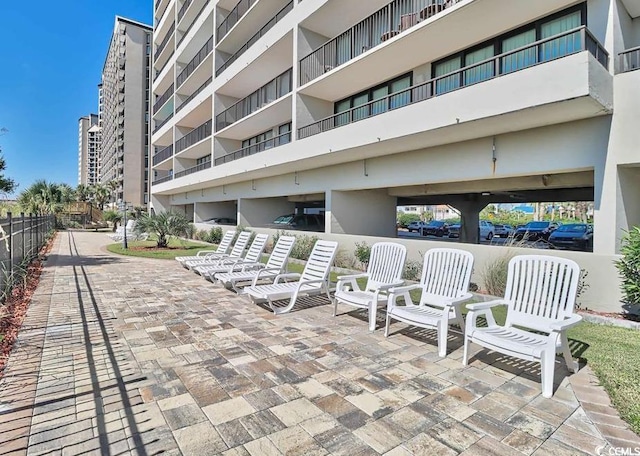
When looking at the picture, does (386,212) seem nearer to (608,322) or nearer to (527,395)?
(608,322)

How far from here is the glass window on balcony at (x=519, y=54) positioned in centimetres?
885

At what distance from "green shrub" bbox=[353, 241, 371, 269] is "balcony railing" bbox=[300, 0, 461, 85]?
6.31 metres

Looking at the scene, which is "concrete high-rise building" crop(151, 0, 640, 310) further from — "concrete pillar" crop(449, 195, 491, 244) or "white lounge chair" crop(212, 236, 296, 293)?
"white lounge chair" crop(212, 236, 296, 293)

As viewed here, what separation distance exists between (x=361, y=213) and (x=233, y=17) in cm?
1390

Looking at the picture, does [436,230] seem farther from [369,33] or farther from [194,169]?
[369,33]

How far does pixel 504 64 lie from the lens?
9.38 m

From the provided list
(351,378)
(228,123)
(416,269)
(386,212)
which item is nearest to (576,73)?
(416,269)

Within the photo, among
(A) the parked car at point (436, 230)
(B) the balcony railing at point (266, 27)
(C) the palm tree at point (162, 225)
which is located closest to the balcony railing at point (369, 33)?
(B) the balcony railing at point (266, 27)

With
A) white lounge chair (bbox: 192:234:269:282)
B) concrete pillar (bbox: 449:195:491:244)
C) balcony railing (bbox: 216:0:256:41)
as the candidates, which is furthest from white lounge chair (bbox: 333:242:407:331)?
balcony railing (bbox: 216:0:256:41)

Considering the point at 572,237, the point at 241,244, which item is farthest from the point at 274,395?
the point at 572,237

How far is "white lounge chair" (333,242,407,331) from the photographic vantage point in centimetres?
568

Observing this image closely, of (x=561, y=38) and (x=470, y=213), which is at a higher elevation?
(x=561, y=38)

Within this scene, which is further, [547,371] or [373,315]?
[373,315]

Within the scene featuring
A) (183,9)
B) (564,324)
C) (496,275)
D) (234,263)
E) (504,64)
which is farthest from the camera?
(183,9)
